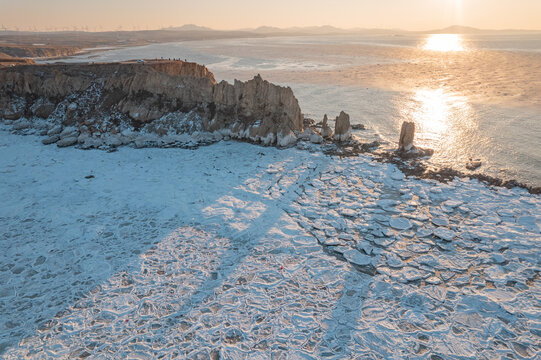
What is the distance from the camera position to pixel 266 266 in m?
8.70

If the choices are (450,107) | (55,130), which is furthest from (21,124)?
(450,107)

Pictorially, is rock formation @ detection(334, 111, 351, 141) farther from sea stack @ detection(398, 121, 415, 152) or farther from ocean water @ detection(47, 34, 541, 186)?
sea stack @ detection(398, 121, 415, 152)

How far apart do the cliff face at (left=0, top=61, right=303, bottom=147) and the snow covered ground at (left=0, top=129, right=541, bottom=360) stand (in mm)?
4383

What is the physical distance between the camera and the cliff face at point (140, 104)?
1752cm

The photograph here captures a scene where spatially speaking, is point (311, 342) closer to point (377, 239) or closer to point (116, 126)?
point (377, 239)

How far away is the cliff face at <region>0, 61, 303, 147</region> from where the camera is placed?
A: 690 inches

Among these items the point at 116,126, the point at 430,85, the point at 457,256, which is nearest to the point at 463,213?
the point at 457,256

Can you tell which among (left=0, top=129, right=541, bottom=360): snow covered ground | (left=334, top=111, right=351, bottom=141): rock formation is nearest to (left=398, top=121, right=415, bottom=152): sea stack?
(left=0, top=129, right=541, bottom=360): snow covered ground

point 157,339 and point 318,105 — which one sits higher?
point 318,105

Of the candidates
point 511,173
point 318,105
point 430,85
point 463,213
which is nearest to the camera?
point 463,213

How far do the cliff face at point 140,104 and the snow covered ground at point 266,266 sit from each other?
173 inches

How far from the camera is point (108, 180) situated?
13.4m

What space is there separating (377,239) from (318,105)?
17.0 m

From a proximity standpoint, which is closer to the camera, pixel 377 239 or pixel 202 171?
pixel 377 239
